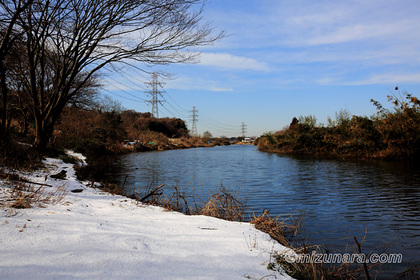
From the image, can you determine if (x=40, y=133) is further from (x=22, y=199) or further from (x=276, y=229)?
(x=276, y=229)

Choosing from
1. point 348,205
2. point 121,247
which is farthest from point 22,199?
point 348,205

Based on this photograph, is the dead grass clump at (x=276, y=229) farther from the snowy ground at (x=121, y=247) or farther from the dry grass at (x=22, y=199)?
the dry grass at (x=22, y=199)

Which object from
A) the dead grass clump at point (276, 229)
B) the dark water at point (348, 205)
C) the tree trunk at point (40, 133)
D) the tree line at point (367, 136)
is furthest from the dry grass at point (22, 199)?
the tree line at point (367, 136)

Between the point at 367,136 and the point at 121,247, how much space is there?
23.0 meters

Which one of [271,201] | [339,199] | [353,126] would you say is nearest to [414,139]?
[353,126]

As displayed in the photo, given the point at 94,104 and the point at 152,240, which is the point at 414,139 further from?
the point at 94,104

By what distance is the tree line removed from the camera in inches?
745

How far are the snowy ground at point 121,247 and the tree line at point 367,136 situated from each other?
19.2 metres

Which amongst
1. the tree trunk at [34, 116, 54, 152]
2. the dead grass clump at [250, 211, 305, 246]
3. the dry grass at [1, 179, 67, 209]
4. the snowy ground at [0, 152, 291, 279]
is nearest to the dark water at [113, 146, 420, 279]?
the dead grass clump at [250, 211, 305, 246]

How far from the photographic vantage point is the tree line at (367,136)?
62.1 feet

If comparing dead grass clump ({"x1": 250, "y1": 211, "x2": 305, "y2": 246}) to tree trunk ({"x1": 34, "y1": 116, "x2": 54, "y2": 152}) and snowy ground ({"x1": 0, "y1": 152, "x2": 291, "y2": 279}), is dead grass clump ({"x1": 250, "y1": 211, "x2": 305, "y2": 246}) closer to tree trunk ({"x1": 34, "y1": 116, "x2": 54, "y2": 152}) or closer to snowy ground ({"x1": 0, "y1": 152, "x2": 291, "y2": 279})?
snowy ground ({"x1": 0, "y1": 152, "x2": 291, "y2": 279})

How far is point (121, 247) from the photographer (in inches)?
121

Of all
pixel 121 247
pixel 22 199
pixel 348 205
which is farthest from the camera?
pixel 348 205

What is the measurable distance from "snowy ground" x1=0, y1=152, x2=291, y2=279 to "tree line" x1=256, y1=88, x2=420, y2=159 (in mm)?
19165
